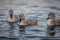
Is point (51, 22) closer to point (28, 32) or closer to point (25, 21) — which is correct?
point (25, 21)

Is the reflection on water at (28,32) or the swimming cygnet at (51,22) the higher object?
the swimming cygnet at (51,22)

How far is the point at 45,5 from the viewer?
763 cm

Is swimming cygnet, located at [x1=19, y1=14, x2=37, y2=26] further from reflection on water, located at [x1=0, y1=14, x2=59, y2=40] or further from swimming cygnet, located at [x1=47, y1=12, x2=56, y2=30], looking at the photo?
swimming cygnet, located at [x1=47, y1=12, x2=56, y2=30]

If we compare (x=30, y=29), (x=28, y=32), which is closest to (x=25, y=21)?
(x=30, y=29)

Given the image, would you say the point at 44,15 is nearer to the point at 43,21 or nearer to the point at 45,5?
the point at 43,21

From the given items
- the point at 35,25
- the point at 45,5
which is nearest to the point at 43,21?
the point at 35,25

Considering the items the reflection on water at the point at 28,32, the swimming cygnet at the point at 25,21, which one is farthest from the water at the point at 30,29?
the swimming cygnet at the point at 25,21

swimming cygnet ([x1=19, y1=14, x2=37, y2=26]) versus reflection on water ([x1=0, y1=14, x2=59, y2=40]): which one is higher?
swimming cygnet ([x1=19, y1=14, x2=37, y2=26])

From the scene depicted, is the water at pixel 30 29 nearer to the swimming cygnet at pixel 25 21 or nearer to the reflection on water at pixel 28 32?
the reflection on water at pixel 28 32

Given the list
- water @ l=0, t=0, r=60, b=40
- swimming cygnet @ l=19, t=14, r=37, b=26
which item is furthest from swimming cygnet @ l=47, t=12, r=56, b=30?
swimming cygnet @ l=19, t=14, r=37, b=26

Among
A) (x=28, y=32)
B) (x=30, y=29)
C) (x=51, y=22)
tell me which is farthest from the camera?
(x=51, y=22)

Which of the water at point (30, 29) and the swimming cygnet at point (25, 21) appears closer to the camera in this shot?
the water at point (30, 29)

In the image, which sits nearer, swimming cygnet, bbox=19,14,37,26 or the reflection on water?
the reflection on water

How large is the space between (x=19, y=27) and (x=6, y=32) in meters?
0.44
